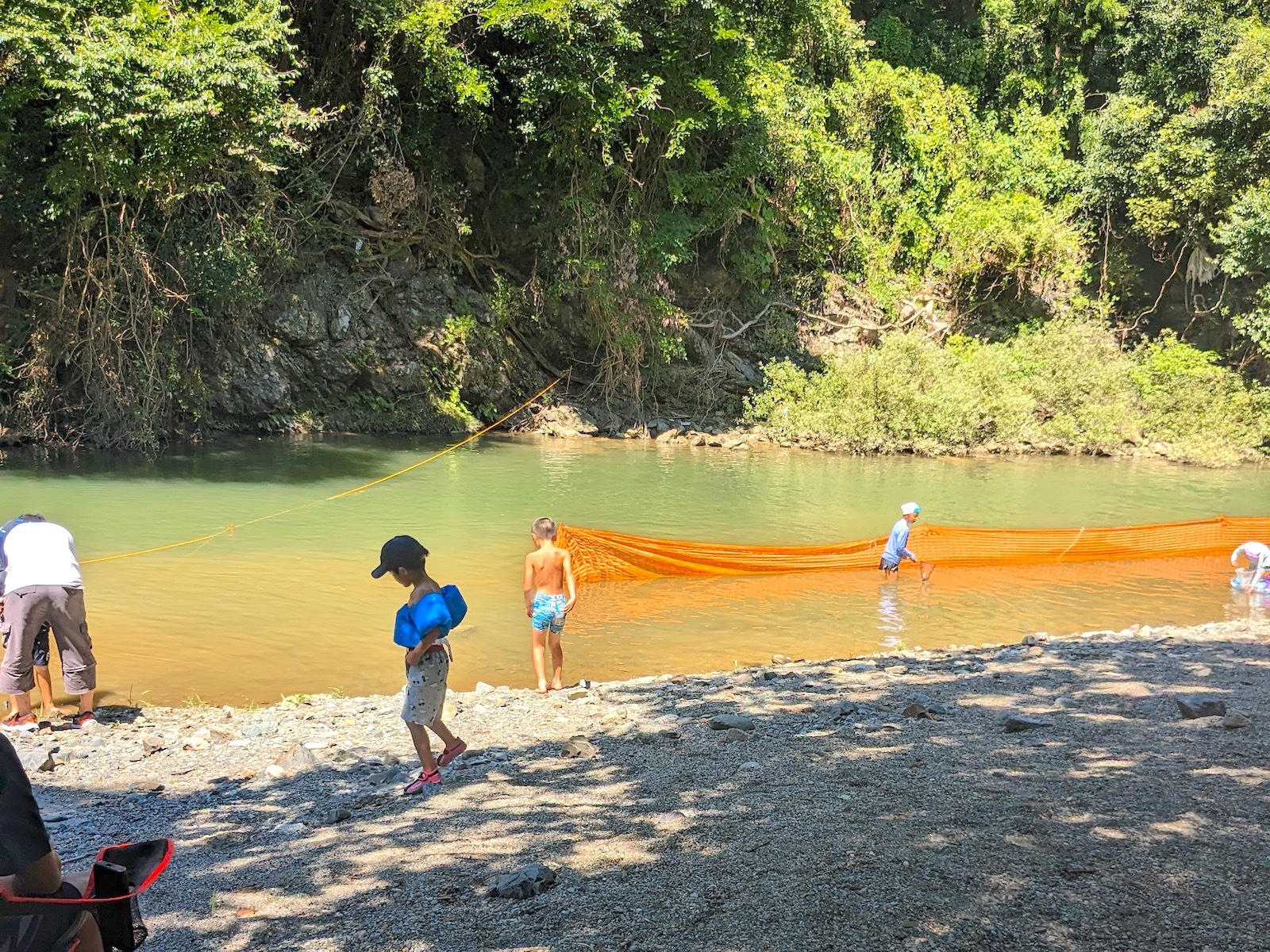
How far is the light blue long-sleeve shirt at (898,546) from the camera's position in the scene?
42.9 feet

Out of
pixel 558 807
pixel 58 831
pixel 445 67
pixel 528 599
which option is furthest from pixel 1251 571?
pixel 445 67

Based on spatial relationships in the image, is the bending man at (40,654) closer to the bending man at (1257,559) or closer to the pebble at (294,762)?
the pebble at (294,762)

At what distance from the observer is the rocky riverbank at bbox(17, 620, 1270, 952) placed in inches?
138

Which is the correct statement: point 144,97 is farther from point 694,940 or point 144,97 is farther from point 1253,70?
point 1253,70

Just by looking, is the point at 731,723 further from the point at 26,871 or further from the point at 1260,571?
the point at 1260,571

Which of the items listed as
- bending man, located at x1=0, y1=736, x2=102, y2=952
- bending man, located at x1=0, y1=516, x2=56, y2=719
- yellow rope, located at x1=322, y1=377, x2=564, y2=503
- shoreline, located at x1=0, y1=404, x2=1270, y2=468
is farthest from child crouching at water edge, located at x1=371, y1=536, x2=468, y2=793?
shoreline, located at x1=0, y1=404, x2=1270, y2=468

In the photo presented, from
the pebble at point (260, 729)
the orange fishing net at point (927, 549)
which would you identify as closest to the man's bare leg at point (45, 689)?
the pebble at point (260, 729)

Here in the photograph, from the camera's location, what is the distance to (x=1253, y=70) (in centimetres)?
2525

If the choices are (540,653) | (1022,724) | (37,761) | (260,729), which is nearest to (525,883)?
(1022,724)

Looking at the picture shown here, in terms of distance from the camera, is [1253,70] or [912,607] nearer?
[912,607]

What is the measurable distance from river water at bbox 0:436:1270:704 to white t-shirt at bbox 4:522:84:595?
1.52 meters

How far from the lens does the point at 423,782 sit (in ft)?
17.9

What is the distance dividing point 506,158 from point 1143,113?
16.8 metres

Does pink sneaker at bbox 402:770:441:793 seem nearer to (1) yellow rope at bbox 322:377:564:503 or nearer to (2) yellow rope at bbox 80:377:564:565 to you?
(2) yellow rope at bbox 80:377:564:565
